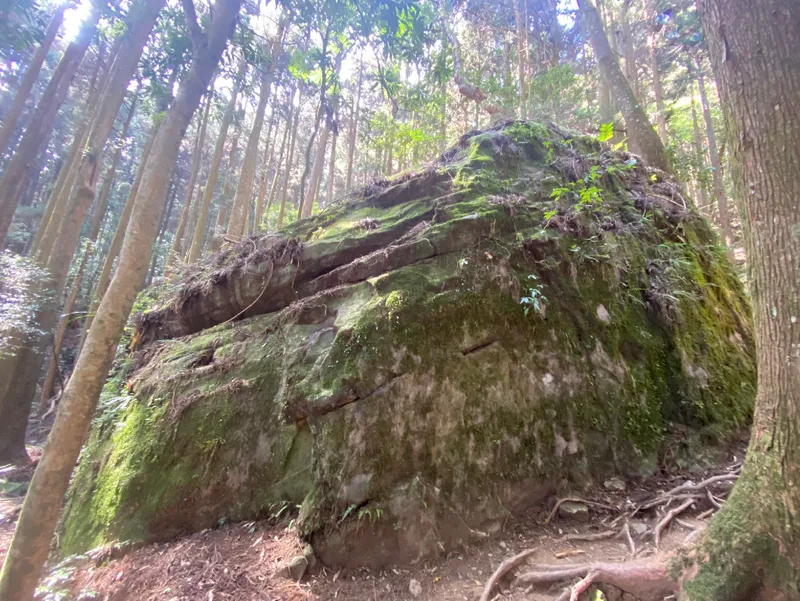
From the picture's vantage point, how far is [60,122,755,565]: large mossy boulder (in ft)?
12.1

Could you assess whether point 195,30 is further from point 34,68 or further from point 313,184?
point 313,184

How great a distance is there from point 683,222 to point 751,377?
288cm

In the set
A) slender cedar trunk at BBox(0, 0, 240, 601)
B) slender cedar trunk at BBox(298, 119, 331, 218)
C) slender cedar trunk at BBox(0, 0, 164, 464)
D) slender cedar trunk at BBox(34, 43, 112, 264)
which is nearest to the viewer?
slender cedar trunk at BBox(0, 0, 240, 601)

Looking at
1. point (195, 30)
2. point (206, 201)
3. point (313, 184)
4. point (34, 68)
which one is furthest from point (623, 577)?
point (34, 68)

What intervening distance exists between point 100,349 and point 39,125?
8976 millimetres

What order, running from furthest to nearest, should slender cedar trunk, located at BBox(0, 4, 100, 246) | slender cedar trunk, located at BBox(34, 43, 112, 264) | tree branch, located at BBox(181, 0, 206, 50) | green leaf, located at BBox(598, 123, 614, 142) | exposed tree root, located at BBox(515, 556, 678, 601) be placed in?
slender cedar trunk, located at BBox(34, 43, 112, 264) → slender cedar trunk, located at BBox(0, 4, 100, 246) → green leaf, located at BBox(598, 123, 614, 142) → tree branch, located at BBox(181, 0, 206, 50) → exposed tree root, located at BBox(515, 556, 678, 601)

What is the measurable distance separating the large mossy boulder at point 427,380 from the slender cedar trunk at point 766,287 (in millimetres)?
1869

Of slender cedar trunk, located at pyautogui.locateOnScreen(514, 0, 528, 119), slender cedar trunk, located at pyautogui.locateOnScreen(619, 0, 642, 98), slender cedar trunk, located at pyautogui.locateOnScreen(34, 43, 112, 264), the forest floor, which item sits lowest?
the forest floor

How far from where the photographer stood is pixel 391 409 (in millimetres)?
3900

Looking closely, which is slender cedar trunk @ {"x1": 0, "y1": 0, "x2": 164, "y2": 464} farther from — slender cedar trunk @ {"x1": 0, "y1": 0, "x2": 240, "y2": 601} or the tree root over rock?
the tree root over rock

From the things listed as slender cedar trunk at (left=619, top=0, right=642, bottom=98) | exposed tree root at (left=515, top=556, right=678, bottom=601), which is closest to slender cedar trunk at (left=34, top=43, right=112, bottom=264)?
exposed tree root at (left=515, top=556, right=678, bottom=601)

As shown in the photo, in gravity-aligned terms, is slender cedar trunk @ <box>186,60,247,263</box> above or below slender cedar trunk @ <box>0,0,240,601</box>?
above

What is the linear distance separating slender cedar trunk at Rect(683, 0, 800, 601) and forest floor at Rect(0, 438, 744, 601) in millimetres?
1111

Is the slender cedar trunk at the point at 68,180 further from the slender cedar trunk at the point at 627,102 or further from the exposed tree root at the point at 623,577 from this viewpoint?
the slender cedar trunk at the point at 627,102
